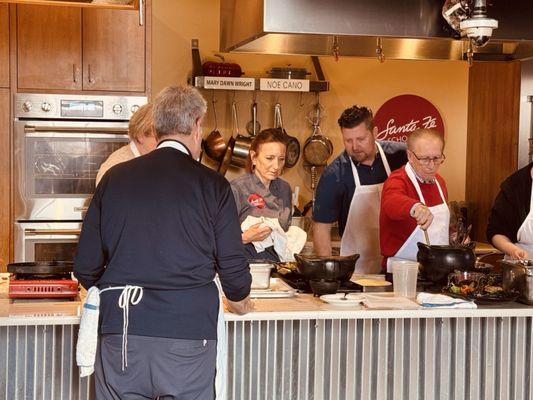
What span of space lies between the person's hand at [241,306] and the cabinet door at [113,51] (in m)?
2.67

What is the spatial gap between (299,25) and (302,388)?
4.74 feet

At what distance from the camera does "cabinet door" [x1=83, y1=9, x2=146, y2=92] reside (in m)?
5.43

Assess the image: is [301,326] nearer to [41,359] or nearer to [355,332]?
[355,332]

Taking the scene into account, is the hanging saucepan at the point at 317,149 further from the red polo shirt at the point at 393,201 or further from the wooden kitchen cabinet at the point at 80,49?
the red polo shirt at the point at 393,201

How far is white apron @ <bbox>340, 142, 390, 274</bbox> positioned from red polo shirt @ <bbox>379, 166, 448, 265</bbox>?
0.41m

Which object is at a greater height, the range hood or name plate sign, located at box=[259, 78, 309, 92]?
the range hood

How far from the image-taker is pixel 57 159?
17.9 feet

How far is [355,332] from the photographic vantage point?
11.1ft

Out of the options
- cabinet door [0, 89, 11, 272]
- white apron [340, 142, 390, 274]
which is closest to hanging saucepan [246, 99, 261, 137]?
white apron [340, 142, 390, 274]

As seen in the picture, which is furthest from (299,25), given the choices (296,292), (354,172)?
(354,172)

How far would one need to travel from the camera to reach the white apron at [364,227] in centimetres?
480

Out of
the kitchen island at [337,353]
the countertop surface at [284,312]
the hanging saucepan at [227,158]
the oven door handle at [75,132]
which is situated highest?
the oven door handle at [75,132]

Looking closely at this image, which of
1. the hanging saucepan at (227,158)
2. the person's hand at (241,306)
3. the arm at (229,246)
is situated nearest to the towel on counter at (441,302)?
the person's hand at (241,306)

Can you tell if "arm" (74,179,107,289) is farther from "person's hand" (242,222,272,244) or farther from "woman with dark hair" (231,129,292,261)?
"woman with dark hair" (231,129,292,261)
